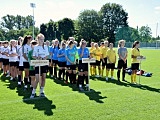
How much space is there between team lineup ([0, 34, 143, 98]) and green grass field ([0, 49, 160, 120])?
2.03 ft

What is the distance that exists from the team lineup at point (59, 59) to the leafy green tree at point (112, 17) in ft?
235

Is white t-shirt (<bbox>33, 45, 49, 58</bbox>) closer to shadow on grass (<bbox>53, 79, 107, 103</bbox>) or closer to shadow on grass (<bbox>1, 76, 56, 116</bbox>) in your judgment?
shadow on grass (<bbox>1, 76, 56, 116</bbox>)

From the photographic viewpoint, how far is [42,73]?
8.90 metres

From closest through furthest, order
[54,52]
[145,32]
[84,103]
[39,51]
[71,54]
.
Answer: [84,103], [39,51], [71,54], [54,52], [145,32]

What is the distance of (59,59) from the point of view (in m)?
12.7

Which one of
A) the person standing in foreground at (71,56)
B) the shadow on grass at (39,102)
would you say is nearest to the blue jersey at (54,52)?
the person standing in foreground at (71,56)

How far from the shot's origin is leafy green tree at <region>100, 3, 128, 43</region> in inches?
3386

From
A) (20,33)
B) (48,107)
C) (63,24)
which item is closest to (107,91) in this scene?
(48,107)

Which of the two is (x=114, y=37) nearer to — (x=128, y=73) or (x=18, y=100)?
(x=128, y=73)

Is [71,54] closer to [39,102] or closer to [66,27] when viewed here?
[39,102]

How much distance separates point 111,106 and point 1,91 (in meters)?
4.70

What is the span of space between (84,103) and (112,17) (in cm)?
→ 8229

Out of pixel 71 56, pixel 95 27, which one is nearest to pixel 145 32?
pixel 95 27

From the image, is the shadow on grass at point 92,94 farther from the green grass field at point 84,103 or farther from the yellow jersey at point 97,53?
the yellow jersey at point 97,53
